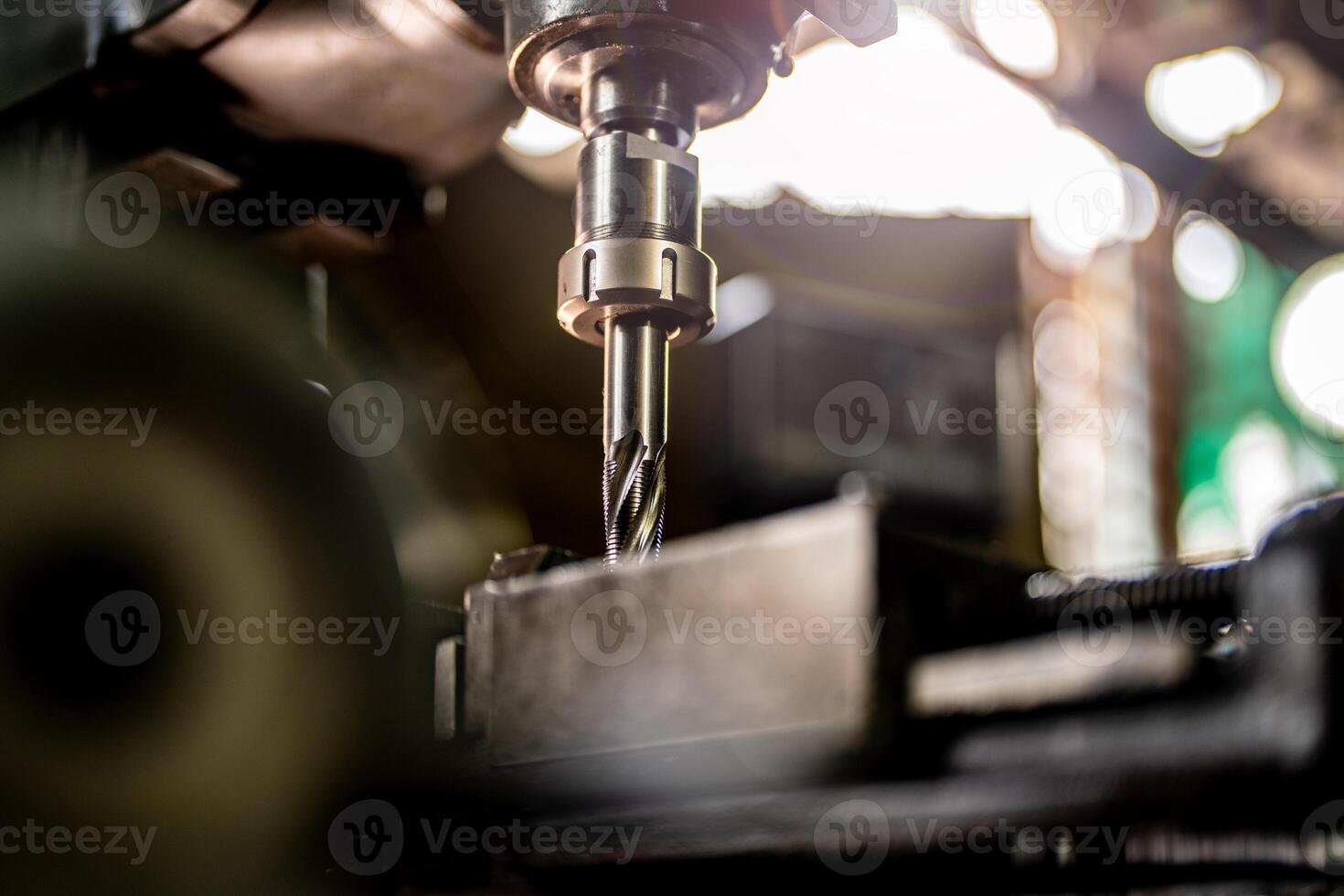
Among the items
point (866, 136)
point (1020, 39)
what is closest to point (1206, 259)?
point (1020, 39)

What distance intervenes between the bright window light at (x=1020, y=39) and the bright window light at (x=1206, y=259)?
2.20 m

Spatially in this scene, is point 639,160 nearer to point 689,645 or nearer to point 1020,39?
point 689,645

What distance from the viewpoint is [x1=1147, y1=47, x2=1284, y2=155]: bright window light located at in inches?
193

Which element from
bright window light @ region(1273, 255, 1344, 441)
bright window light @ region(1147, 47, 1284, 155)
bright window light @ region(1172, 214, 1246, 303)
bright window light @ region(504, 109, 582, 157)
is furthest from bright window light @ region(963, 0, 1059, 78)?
bright window light @ region(1273, 255, 1344, 441)

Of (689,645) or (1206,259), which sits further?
(1206,259)

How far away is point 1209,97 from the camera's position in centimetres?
508

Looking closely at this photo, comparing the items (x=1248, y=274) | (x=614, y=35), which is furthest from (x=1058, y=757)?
(x=1248, y=274)

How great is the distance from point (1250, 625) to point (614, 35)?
34cm

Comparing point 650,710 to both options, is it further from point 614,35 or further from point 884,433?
point 884,433

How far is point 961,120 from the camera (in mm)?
3707

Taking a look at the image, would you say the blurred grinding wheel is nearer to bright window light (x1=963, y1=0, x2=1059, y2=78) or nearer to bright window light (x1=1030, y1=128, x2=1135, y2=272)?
bright window light (x1=1030, y1=128, x2=1135, y2=272)

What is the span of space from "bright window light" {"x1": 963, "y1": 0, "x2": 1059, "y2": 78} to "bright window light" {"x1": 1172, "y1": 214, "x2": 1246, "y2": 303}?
7.23 feet

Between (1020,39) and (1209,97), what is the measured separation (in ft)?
2.82

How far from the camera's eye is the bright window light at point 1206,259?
262 inches
